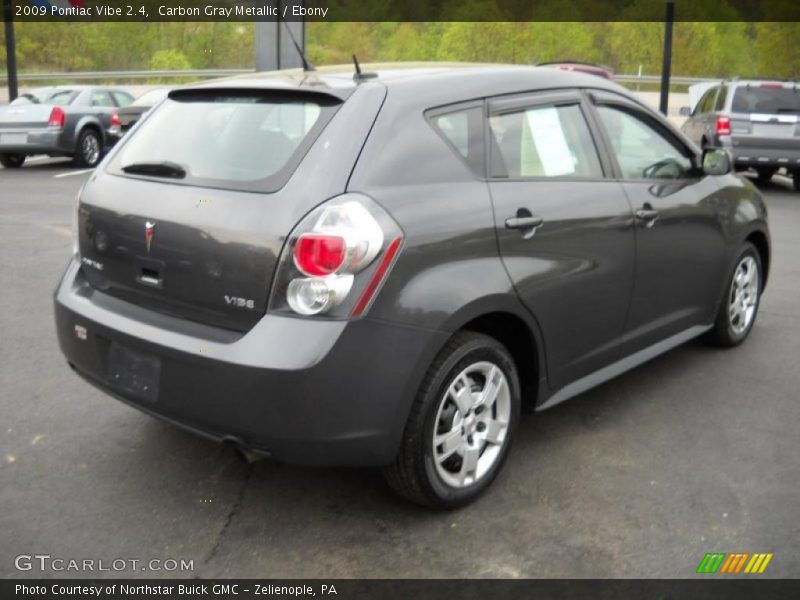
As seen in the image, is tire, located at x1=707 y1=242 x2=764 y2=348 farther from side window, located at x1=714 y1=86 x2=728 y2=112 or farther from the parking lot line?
the parking lot line

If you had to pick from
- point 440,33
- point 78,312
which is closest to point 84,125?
point 78,312

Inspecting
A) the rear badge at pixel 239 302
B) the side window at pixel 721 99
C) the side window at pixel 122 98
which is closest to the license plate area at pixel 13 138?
the side window at pixel 122 98

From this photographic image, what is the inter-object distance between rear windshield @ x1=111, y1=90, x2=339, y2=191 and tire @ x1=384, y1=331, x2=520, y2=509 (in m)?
0.90

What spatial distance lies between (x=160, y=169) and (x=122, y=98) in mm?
14902

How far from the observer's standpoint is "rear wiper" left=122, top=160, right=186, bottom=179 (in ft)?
11.6

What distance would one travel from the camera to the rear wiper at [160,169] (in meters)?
3.54

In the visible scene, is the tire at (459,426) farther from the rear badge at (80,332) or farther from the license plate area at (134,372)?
the rear badge at (80,332)

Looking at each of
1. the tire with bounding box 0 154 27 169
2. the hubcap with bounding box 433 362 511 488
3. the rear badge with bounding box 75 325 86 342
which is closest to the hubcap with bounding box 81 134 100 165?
the tire with bounding box 0 154 27 169

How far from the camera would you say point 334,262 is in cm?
309

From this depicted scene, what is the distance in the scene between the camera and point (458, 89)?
368 centimetres

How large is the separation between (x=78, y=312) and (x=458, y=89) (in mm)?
1723

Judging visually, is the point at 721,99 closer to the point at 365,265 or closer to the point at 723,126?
the point at 723,126

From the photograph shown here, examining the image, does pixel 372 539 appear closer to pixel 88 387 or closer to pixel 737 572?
pixel 737 572
